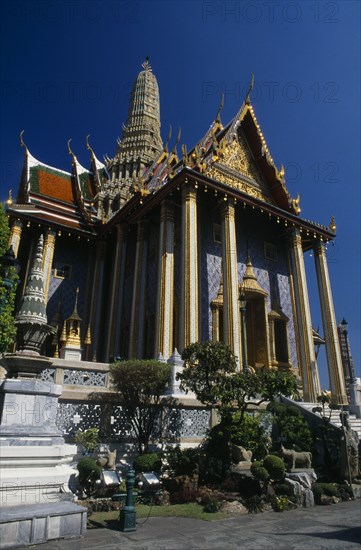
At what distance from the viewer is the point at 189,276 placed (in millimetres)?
12188

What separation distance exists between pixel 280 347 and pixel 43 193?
42.9 feet

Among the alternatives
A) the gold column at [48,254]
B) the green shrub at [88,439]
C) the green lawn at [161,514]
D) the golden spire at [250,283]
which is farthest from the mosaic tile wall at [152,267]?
the green lawn at [161,514]

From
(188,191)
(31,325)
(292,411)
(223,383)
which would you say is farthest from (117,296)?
(31,325)

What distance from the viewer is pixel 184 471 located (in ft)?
22.1

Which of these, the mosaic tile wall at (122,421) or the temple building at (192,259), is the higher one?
the temple building at (192,259)

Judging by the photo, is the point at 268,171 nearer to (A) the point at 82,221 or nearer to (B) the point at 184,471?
(A) the point at 82,221

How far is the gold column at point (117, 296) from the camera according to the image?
15.6 metres

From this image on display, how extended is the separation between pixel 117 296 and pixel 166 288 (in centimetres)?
406

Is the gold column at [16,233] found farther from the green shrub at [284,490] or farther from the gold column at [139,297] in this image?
the green shrub at [284,490]

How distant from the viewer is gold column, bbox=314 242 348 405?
1415cm

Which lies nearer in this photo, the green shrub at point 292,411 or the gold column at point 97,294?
the green shrub at point 292,411

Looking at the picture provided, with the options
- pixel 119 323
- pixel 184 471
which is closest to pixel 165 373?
pixel 184 471

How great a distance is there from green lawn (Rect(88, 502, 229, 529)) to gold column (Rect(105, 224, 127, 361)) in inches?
394

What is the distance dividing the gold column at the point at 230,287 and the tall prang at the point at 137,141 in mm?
7196
